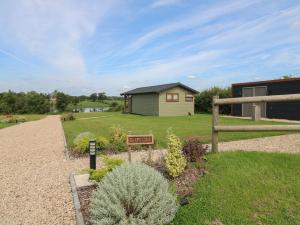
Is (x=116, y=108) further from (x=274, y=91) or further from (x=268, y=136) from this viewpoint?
(x=268, y=136)

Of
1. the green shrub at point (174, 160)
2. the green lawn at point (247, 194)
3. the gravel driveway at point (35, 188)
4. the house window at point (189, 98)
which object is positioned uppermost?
the house window at point (189, 98)

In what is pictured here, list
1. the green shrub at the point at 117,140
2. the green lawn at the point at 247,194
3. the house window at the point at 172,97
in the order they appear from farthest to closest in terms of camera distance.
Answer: the house window at the point at 172,97 → the green shrub at the point at 117,140 → the green lawn at the point at 247,194

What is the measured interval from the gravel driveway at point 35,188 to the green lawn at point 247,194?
201 cm

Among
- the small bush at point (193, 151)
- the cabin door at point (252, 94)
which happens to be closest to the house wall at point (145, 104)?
the cabin door at point (252, 94)

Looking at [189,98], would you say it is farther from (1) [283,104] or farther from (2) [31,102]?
(2) [31,102]

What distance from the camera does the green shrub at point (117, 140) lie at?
927cm

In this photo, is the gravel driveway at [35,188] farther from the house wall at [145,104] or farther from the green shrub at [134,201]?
the house wall at [145,104]

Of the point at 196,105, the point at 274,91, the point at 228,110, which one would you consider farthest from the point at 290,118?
the point at 196,105

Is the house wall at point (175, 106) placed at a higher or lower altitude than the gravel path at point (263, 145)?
higher

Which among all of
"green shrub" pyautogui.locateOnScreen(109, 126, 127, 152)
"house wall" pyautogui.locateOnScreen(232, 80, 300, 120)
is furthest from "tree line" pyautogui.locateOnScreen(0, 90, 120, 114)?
"green shrub" pyautogui.locateOnScreen(109, 126, 127, 152)

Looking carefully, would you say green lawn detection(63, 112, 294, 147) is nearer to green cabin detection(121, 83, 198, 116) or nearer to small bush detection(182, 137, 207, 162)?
small bush detection(182, 137, 207, 162)

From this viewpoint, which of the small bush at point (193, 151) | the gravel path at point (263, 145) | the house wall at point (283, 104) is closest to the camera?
the small bush at point (193, 151)

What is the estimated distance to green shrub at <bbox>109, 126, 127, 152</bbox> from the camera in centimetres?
927

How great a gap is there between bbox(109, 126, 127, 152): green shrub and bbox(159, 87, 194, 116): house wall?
17.5 m
